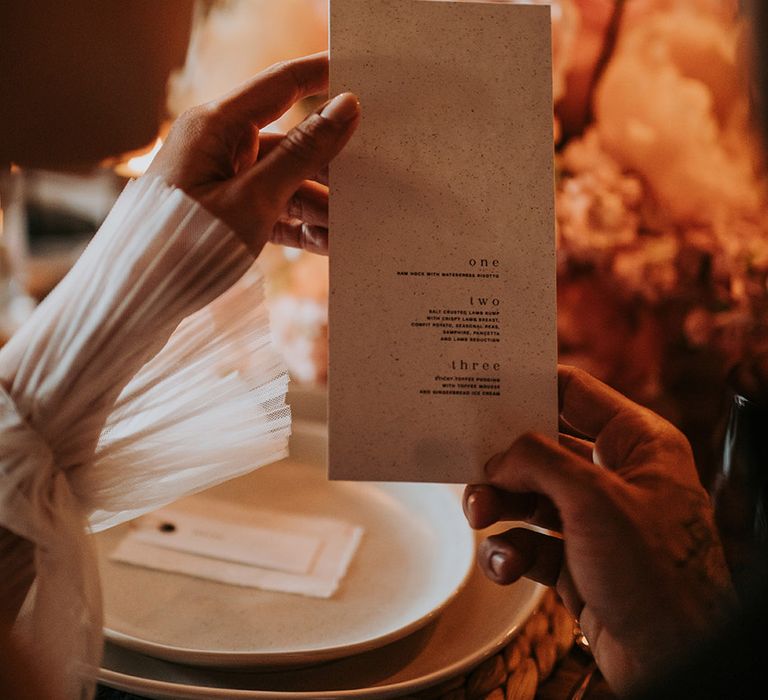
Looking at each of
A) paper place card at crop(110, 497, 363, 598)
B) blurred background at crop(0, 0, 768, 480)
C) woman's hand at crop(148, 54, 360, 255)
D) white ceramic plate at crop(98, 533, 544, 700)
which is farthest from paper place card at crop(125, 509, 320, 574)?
blurred background at crop(0, 0, 768, 480)

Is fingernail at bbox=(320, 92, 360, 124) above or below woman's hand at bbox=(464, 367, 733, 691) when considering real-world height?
above

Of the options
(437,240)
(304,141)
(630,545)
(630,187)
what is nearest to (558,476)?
(630,545)

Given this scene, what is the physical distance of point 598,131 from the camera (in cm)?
144

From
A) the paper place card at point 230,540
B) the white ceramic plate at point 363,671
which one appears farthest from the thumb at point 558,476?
the paper place card at point 230,540

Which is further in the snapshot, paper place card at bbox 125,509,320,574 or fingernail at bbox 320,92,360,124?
paper place card at bbox 125,509,320,574

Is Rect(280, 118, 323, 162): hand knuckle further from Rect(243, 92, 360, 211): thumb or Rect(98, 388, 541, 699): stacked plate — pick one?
Rect(98, 388, 541, 699): stacked plate

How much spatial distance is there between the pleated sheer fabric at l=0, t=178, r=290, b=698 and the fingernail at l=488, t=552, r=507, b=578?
28 cm

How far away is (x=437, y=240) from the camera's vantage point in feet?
1.84

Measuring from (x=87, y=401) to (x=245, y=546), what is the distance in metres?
0.27

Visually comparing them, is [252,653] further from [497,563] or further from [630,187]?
[630,187]

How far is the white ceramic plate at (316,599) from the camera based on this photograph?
55 cm

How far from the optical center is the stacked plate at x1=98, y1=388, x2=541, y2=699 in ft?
1.73

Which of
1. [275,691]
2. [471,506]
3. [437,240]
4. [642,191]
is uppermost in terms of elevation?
[642,191]

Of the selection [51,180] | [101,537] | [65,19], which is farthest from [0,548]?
[51,180]
